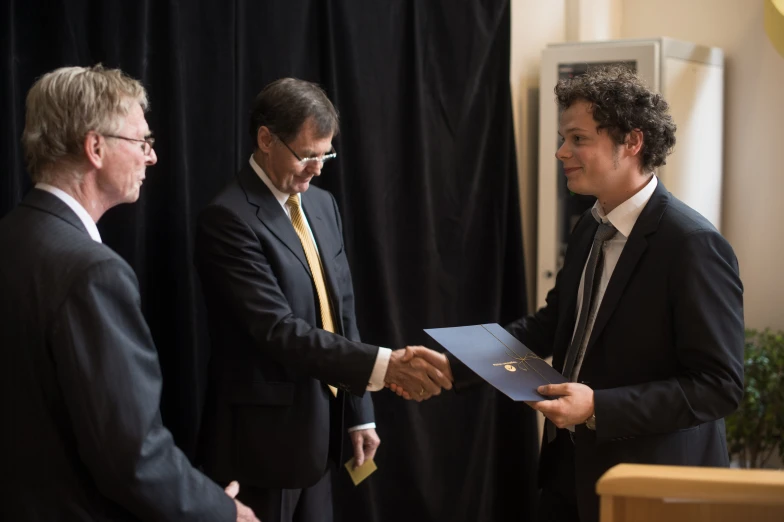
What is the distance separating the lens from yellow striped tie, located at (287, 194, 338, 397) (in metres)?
2.46

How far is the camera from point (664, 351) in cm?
193

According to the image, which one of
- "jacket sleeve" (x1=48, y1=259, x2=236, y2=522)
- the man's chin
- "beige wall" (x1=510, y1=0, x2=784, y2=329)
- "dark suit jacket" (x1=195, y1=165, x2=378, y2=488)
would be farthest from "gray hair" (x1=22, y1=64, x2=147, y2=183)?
"beige wall" (x1=510, y1=0, x2=784, y2=329)

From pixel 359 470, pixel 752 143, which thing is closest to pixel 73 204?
pixel 359 470

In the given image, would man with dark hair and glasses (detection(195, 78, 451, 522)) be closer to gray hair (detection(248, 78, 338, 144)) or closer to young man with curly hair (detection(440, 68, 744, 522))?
gray hair (detection(248, 78, 338, 144))

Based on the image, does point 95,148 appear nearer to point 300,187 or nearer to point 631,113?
point 300,187

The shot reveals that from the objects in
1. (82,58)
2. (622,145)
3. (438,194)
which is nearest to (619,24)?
(438,194)

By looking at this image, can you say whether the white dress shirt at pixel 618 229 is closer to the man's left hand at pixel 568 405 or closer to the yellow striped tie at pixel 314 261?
the man's left hand at pixel 568 405

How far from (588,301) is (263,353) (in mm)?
887

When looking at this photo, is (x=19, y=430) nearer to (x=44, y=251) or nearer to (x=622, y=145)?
(x=44, y=251)

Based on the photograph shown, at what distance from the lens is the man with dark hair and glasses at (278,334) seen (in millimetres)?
2303

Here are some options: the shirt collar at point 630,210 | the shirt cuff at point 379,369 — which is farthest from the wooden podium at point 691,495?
the shirt cuff at point 379,369

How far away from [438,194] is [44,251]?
2313 millimetres

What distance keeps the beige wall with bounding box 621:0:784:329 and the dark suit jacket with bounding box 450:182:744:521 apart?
7.04 feet

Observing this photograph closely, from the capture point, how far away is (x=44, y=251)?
1.47m
